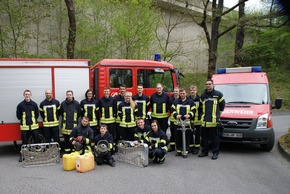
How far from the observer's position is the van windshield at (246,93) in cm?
774

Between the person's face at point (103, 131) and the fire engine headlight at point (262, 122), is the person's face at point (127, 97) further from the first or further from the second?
the fire engine headlight at point (262, 122)

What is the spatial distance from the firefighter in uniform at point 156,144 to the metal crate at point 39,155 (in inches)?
84.7

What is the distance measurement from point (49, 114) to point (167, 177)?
3312mm

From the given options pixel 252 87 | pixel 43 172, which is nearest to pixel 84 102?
pixel 43 172

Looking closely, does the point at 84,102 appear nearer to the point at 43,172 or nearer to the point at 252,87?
the point at 43,172

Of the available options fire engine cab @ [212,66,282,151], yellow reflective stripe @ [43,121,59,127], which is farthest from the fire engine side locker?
fire engine cab @ [212,66,282,151]

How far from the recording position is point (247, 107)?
7469 millimetres

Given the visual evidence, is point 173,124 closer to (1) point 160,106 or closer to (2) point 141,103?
(1) point 160,106

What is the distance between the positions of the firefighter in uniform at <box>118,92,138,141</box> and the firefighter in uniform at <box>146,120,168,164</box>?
2.47 ft

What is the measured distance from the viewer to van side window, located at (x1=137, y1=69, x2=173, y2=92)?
337 inches

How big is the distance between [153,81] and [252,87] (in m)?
2.87

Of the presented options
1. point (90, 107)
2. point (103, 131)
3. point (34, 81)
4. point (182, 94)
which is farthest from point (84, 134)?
point (182, 94)

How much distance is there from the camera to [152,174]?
562 cm

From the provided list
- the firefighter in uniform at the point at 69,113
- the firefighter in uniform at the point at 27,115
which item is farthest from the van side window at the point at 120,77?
the firefighter in uniform at the point at 27,115
